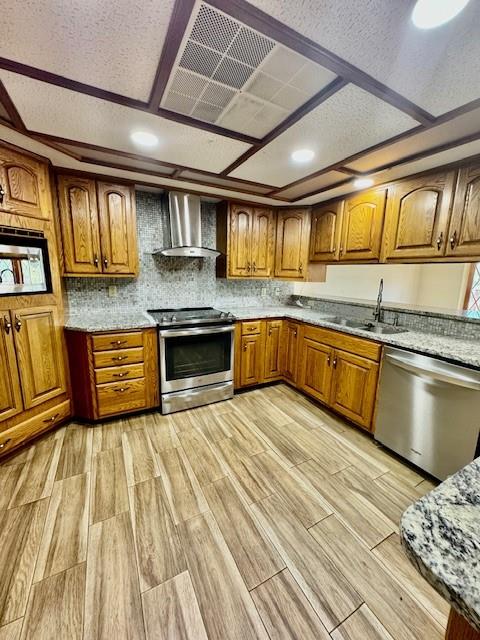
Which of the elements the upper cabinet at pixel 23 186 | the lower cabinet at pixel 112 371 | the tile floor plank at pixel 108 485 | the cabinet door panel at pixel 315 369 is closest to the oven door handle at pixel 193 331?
the lower cabinet at pixel 112 371

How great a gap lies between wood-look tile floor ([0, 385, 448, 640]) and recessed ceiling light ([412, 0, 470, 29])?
226cm

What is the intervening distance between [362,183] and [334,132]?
3.23ft

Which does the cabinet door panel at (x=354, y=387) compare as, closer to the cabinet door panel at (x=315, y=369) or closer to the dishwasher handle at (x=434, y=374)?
the cabinet door panel at (x=315, y=369)

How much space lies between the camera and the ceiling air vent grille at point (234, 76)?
1.01m

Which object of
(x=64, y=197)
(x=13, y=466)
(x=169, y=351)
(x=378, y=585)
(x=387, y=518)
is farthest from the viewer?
(x=169, y=351)

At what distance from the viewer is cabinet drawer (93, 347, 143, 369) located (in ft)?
7.59

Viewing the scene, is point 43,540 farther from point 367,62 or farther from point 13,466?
point 367,62

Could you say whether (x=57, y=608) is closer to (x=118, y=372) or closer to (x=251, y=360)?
(x=118, y=372)

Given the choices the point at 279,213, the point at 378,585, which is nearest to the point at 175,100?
the point at 279,213

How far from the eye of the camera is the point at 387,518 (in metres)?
1.57

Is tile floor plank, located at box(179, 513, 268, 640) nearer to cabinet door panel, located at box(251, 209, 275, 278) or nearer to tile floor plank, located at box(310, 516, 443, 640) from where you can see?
tile floor plank, located at box(310, 516, 443, 640)

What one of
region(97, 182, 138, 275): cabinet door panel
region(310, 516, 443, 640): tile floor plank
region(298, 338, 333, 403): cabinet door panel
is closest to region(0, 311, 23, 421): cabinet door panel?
region(97, 182, 138, 275): cabinet door panel

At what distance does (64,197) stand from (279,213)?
226cm

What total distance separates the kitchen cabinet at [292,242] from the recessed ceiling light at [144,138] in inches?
72.8
